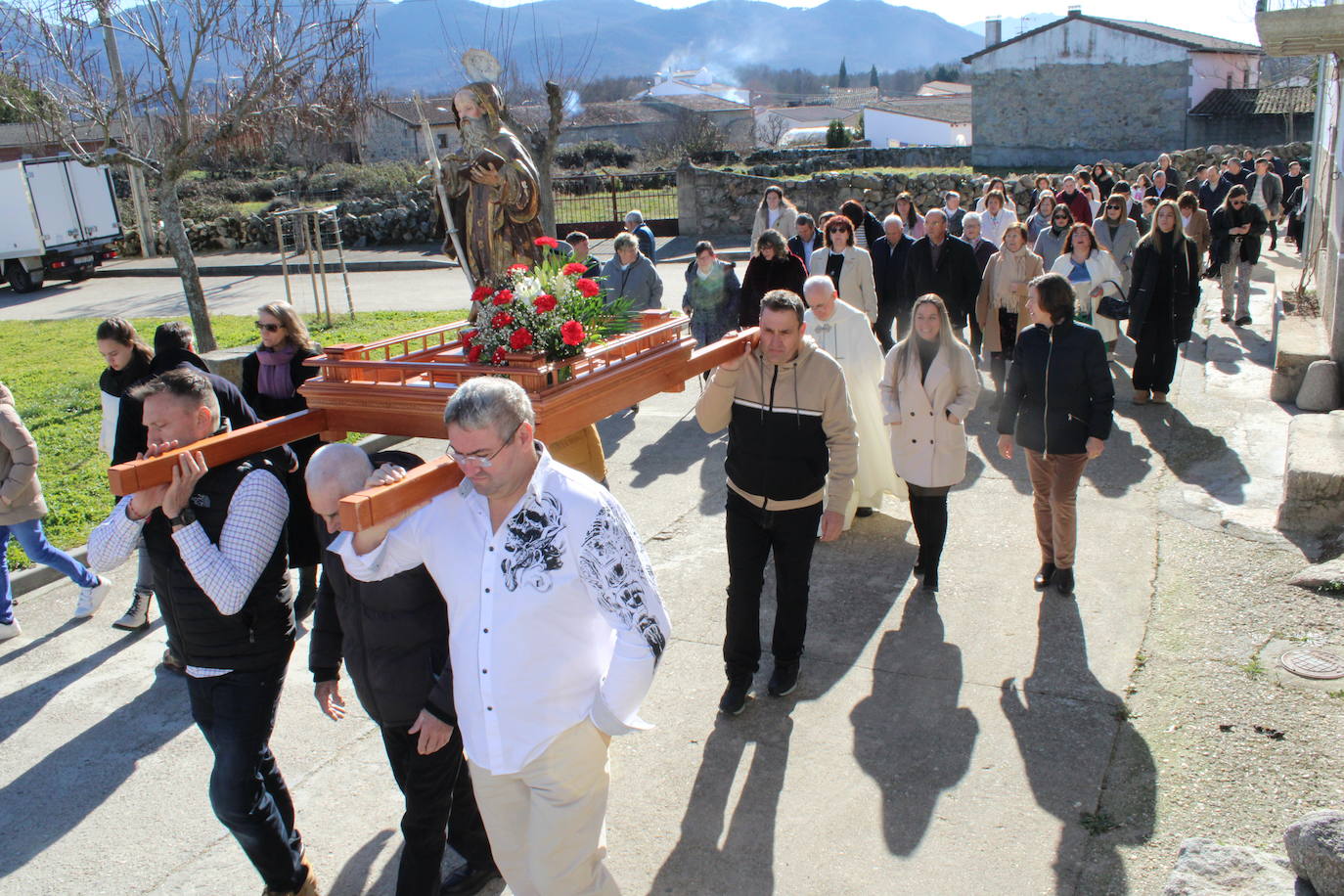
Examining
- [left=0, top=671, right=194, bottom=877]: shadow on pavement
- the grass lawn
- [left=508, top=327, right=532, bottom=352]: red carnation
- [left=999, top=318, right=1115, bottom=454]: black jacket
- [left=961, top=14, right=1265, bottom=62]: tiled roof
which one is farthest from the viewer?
[left=961, top=14, right=1265, bottom=62]: tiled roof

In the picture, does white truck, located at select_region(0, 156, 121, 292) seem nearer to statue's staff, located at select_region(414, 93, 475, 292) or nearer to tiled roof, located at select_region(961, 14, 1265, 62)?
statue's staff, located at select_region(414, 93, 475, 292)

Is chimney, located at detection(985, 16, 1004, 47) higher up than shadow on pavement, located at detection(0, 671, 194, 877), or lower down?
higher up

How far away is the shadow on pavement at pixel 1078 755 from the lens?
12.6ft

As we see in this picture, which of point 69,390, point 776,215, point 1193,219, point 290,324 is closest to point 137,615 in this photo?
point 290,324

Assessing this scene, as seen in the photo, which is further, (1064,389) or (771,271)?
(771,271)

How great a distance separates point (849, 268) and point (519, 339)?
6.00 metres

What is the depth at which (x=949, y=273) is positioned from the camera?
31.1 feet

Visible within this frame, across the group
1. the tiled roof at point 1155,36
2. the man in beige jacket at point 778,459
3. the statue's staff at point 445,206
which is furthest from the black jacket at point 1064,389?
the tiled roof at point 1155,36

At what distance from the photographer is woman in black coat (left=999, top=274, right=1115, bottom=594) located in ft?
18.5

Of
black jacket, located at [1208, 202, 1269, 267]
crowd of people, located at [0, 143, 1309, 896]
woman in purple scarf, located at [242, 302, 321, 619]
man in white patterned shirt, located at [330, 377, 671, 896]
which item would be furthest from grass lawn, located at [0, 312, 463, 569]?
black jacket, located at [1208, 202, 1269, 267]

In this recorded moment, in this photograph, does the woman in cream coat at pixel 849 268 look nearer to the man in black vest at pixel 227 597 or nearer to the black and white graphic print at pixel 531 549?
the man in black vest at pixel 227 597

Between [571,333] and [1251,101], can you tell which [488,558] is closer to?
[571,333]

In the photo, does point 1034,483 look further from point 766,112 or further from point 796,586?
point 766,112

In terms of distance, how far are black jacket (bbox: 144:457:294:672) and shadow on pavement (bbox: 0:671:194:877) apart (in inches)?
50.8
